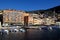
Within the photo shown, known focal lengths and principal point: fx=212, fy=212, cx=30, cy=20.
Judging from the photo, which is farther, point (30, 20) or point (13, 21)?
point (30, 20)

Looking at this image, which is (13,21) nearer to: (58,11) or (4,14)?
(4,14)

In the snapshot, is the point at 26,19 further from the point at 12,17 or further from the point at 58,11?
the point at 58,11

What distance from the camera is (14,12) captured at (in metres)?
122

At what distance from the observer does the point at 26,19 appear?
12531 cm

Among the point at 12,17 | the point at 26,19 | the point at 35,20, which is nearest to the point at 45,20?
the point at 35,20

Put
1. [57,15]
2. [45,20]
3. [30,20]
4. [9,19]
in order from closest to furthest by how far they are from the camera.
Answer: [9,19] → [30,20] → [45,20] → [57,15]

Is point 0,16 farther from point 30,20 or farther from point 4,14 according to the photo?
point 30,20

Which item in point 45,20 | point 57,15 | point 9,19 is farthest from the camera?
point 57,15

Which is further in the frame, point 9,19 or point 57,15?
point 57,15

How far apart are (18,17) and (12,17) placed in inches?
159

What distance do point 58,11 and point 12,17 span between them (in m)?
64.2

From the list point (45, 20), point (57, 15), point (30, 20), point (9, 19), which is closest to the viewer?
point (9, 19)

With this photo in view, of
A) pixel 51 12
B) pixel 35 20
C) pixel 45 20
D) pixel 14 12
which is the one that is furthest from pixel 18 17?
pixel 51 12

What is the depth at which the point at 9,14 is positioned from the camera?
120 meters
